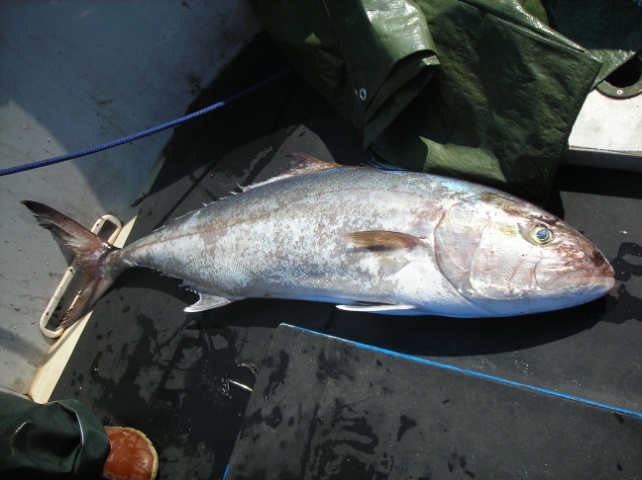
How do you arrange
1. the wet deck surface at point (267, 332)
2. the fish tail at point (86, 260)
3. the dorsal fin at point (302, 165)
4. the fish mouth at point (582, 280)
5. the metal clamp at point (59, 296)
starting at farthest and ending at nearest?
1. the metal clamp at point (59, 296)
2. the fish tail at point (86, 260)
3. the dorsal fin at point (302, 165)
4. the wet deck surface at point (267, 332)
5. the fish mouth at point (582, 280)

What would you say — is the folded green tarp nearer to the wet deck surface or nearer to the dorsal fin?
the dorsal fin

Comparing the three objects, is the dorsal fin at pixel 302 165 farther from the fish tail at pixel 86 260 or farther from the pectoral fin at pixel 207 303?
the fish tail at pixel 86 260

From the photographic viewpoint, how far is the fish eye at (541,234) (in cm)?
218

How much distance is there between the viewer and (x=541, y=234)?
2.19 metres

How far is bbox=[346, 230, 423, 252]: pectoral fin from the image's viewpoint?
2.36m

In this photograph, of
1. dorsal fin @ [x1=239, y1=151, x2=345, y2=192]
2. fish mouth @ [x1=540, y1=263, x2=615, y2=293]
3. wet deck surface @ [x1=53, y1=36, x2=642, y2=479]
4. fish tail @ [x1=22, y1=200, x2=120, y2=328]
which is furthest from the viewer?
fish tail @ [x1=22, y1=200, x2=120, y2=328]

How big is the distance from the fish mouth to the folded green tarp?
504mm

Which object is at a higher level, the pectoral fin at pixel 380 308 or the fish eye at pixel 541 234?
the fish eye at pixel 541 234

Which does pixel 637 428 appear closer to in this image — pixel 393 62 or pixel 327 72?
pixel 393 62

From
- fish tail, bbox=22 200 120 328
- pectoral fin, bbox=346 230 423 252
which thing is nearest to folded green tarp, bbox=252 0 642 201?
pectoral fin, bbox=346 230 423 252

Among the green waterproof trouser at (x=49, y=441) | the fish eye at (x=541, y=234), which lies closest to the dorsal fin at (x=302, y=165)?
the fish eye at (x=541, y=234)

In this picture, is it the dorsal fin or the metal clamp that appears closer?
the dorsal fin

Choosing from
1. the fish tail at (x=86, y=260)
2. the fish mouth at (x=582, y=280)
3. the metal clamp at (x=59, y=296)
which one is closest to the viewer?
the fish mouth at (x=582, y=280)

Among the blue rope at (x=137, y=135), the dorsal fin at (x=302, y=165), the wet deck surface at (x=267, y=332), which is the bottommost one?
the wet deck surface at (x=267, y=332)
